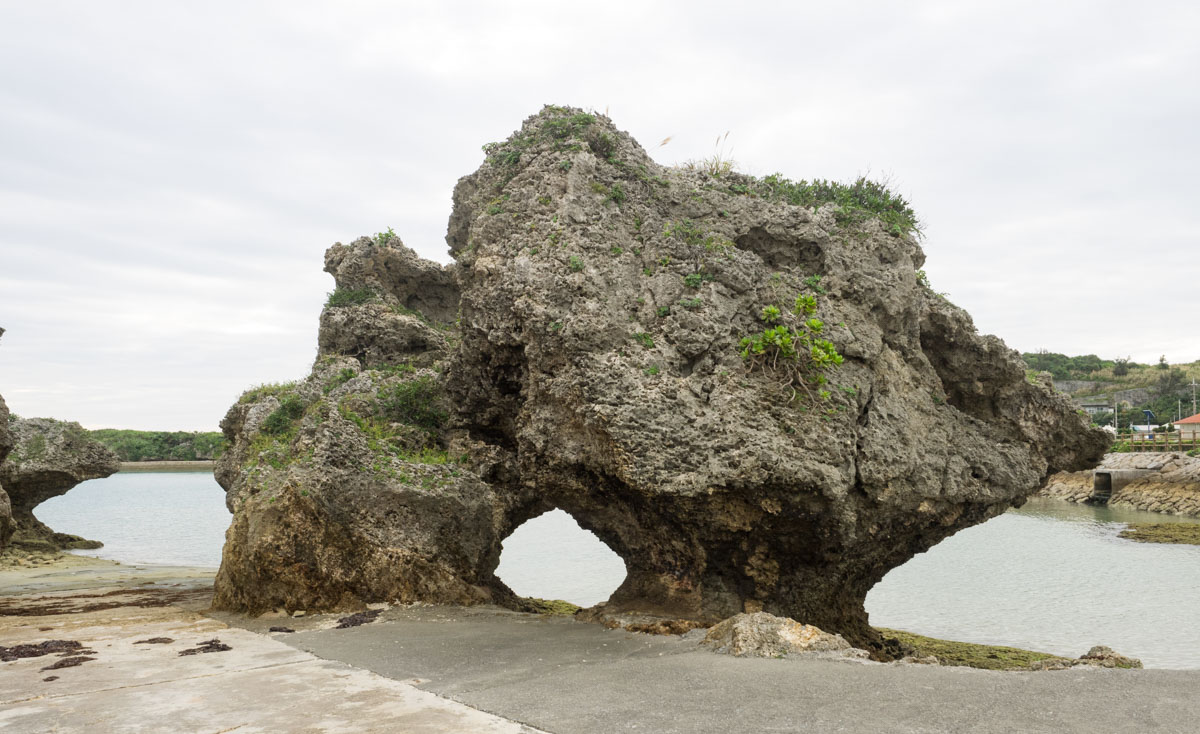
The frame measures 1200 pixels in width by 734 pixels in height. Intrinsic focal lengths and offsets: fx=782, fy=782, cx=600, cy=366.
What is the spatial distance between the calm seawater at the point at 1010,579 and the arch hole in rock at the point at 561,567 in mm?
43

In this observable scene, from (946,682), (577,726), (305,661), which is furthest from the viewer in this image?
(305,661)

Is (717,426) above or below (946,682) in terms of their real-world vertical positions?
above

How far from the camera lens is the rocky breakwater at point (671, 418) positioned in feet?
35.6

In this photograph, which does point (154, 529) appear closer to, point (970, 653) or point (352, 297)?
point (352, 297)

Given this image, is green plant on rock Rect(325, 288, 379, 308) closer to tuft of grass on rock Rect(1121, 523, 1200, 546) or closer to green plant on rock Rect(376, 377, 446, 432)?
green plant on rock Rect(376, 377, 446, 432)

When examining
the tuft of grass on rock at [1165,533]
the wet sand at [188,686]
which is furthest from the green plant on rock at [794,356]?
the tuft of grass on rock at [1165,533]

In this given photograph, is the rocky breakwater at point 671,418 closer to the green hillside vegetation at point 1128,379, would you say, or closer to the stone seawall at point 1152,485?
the stone seawall at point 1152,485

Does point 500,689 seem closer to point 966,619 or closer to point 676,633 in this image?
point 676,633

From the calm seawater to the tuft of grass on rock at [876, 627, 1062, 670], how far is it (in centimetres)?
122

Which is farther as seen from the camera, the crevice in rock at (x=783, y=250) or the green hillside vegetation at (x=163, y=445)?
the green hillside vegetation at (x=163, y=445)

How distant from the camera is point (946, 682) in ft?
24.1

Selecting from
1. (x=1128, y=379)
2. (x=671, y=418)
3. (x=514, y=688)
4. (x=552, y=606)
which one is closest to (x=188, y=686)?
(x=514, y=688)

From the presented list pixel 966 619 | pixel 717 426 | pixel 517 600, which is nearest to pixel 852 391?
pixel 717 426

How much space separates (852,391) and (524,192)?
20.2 ft
